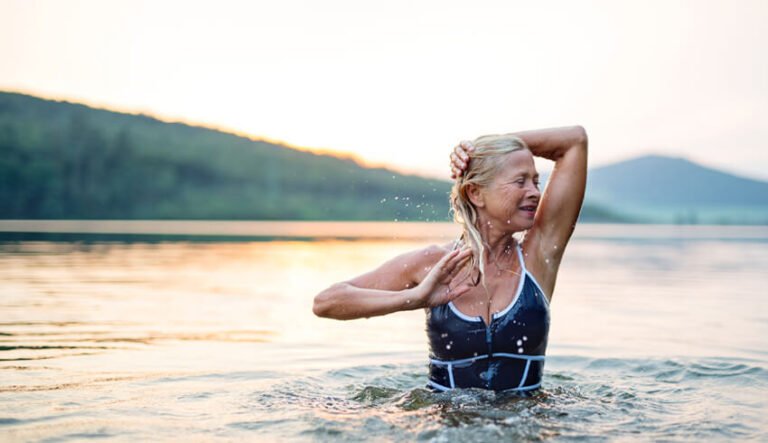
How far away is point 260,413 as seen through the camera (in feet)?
19.9

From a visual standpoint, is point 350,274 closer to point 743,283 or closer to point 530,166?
point 743,283

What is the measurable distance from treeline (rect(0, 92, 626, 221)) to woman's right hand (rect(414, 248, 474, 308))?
134 meters

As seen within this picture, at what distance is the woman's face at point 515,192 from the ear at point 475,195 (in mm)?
30

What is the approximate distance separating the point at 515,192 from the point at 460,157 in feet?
1.59

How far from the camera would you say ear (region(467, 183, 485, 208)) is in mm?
5887

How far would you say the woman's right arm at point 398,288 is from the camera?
545cm

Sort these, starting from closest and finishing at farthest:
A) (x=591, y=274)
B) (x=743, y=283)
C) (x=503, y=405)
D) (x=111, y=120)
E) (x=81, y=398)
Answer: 1. (x=503, y=405)
2. (x=81, y=398)
3. (x=743, y=283)
4. (x=591, y=274)
5. (x=111, y=120)

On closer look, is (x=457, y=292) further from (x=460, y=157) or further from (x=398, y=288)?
(x=460, y=157)

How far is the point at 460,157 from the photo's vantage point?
19.4ft

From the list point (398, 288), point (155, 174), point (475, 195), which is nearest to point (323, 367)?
point (398, 288)

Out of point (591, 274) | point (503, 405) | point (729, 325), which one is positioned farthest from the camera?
point (591, 274)

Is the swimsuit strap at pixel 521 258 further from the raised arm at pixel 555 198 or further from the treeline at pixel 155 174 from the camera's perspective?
the treeline at pixel 155 174

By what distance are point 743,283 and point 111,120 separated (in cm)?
16205

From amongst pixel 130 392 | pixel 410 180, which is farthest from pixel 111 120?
pixel 130 392
